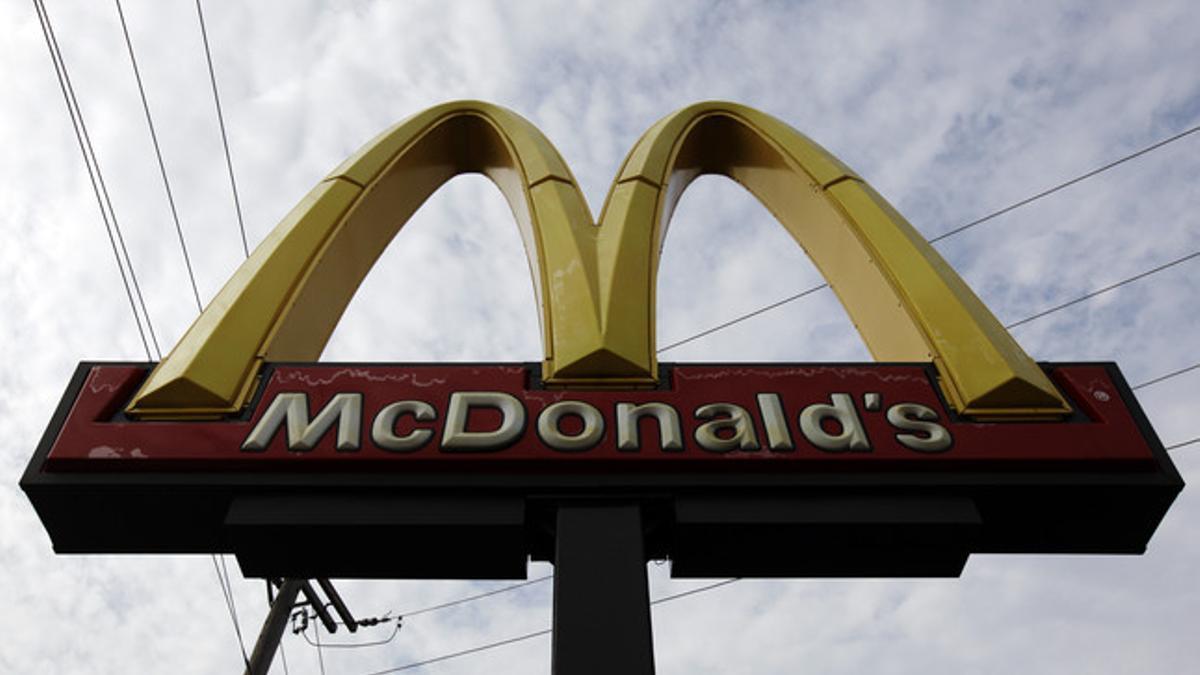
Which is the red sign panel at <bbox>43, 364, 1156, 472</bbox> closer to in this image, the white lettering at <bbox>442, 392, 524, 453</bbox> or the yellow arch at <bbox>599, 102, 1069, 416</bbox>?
the white lettering at <bbox>442, 392, 524, 453</bbox>

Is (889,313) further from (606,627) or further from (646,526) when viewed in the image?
(606,627)

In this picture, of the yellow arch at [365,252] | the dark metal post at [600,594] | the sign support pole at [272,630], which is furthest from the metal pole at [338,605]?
the dark metal post at [600,594]

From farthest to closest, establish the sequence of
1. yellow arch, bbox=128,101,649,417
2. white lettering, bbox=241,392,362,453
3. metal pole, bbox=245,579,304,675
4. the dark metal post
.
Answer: metal pole, bbox=245,579,304,675, yellow arch, bbox=128,101,649,417, white lettering, bbox=241,392,362,453, the dark metal post

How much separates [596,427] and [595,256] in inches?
41.9

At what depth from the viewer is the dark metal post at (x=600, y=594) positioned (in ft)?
9.37

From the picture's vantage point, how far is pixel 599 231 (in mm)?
4582

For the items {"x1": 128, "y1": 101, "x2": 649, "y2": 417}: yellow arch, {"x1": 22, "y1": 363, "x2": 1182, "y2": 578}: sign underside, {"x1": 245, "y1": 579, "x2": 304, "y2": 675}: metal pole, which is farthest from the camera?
{"x1": 245, "y1": 579, "x2": 304, "y2": 675}: metal pole

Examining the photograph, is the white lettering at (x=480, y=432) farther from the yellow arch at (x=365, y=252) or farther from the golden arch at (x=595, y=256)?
the yellow arch at (x=365, y=252)

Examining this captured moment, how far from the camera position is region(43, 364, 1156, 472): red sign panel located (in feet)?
11.2

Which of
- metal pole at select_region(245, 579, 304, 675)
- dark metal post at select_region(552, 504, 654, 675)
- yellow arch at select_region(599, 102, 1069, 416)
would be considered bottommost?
dark metal post at select_region(552, 504, 654, 675)

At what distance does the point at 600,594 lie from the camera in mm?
3049

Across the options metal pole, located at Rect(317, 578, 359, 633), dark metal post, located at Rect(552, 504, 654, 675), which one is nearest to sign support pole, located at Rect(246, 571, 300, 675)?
metal pole, located at Rect(317, 578, 359, 633)

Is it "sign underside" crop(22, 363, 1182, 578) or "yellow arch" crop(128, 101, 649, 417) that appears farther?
"yellow arch" crop(128, 101, 649, 417)

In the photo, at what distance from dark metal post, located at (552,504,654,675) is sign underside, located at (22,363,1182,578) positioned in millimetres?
121
